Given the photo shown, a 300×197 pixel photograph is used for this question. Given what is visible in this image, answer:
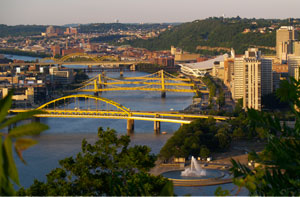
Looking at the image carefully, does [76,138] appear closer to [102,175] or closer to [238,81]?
[238,81]

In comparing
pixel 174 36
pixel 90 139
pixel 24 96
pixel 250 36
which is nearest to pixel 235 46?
pixel 250 36

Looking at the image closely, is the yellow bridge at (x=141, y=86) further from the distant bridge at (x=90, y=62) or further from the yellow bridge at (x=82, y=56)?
the yellow bridge at (x=82, y=56)

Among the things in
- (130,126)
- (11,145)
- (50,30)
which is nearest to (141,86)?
(130,126)

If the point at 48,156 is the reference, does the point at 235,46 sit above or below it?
above

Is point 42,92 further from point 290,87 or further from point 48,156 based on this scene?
point 290,87

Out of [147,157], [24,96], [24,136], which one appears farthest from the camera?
[24,96]

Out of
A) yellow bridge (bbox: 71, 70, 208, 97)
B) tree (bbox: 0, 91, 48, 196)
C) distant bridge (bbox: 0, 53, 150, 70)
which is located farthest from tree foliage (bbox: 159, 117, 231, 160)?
distant bridge (bbox: 0, 53, 150, 70)

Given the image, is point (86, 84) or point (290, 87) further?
point (86, 84)

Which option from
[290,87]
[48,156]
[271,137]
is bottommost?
[48,156]
